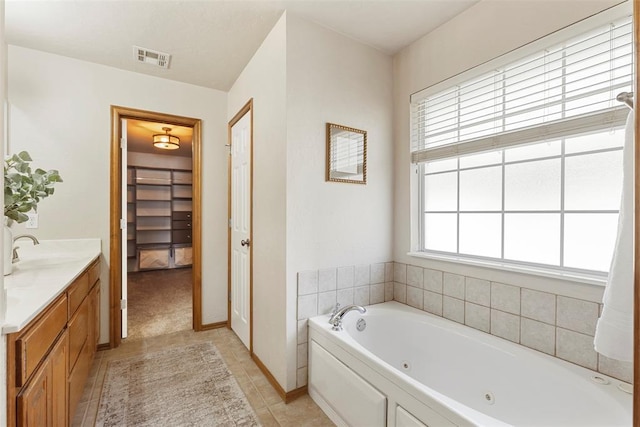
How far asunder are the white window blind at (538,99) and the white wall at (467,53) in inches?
4.4

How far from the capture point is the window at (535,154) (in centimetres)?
137

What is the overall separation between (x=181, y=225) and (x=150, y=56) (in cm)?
442

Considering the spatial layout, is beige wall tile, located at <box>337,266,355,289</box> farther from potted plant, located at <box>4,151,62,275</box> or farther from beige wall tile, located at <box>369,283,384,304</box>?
potted plant, located at <box>4,151,62,275</box>

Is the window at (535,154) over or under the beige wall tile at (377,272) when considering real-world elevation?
over

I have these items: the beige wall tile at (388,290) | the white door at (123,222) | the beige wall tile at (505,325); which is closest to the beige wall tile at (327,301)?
the beige wall tile at (388,290)

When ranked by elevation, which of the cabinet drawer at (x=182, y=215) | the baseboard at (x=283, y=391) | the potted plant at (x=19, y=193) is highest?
the potted plant at (x=19, y=193)

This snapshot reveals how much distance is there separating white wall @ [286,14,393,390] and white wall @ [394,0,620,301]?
88 millimetres

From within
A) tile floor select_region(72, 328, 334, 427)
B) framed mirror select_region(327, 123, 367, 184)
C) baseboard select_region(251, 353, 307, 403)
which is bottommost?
tile floor select_region(72, 328, 334, 427)

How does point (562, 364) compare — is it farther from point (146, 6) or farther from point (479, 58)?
point (146, 6)

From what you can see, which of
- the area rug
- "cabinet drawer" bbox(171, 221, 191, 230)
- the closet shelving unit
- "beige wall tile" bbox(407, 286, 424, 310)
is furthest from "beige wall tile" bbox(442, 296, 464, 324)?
"cabinet drawer" bbox(171, 221, 191, 230)

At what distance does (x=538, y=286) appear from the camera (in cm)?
153

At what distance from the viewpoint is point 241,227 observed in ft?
8.95

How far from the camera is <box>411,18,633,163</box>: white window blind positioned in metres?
1.32

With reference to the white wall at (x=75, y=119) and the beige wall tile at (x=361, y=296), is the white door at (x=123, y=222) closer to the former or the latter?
the white wall at (x=75, y=119)
